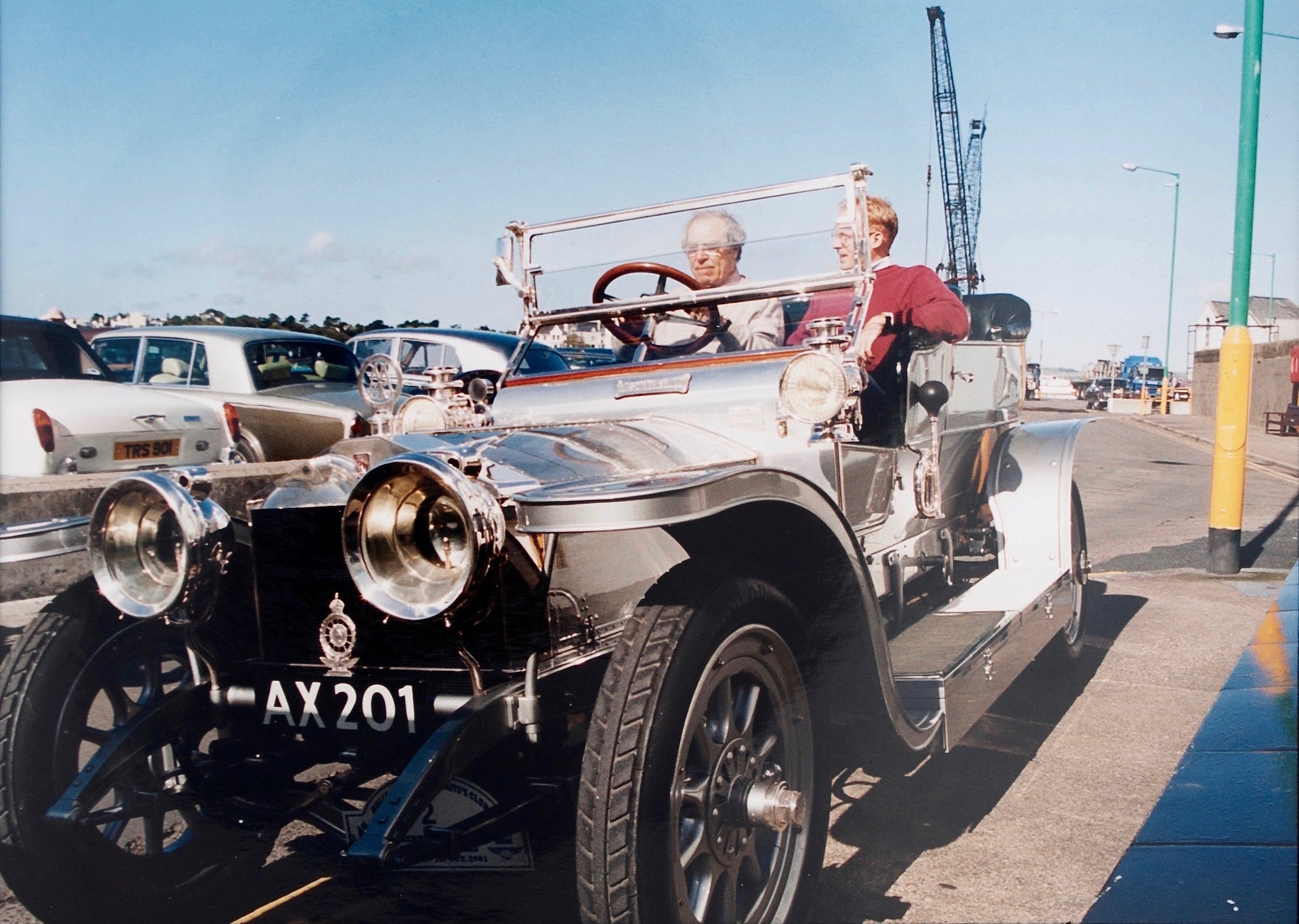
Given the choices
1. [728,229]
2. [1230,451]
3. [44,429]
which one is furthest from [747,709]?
[1230,451]

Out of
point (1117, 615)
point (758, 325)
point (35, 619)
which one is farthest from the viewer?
point (1117, 615)

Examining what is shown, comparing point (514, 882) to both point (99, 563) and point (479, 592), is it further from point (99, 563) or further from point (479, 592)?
point (99, 563)

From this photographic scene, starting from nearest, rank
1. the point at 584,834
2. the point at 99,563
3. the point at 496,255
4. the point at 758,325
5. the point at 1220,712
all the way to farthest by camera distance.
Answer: the point at 584,834 → the point at 99,563 → the point at 1220,712 → the point at 758,325 → the point at 496,255

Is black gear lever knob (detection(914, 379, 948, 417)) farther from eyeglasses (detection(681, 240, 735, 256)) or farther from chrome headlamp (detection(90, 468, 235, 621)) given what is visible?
chrome headlamp (detection(90, 468, 235, 621))

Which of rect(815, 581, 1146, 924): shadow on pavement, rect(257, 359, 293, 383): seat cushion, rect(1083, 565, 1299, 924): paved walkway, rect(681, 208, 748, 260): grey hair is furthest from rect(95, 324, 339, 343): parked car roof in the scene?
rect(1083, 565, 1299, 924): paved walkway

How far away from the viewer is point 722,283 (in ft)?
11.8

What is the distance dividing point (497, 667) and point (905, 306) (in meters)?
2.23

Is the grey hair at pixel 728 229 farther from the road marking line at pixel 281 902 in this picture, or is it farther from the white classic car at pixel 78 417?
the road marking line at pixel 281 902

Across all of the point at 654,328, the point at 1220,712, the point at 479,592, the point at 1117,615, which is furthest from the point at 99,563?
the point at 1117,615

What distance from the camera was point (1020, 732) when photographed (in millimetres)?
4152

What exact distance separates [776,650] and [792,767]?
0.30m

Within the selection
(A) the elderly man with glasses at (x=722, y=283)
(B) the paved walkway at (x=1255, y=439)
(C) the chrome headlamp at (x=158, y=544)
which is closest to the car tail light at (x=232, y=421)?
(A) the elderly man with glasses at (x=722, y=283)

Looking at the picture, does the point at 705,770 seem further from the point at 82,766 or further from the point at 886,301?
the point at 886,301

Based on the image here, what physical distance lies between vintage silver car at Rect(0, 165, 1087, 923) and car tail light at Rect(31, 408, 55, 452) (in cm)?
233
